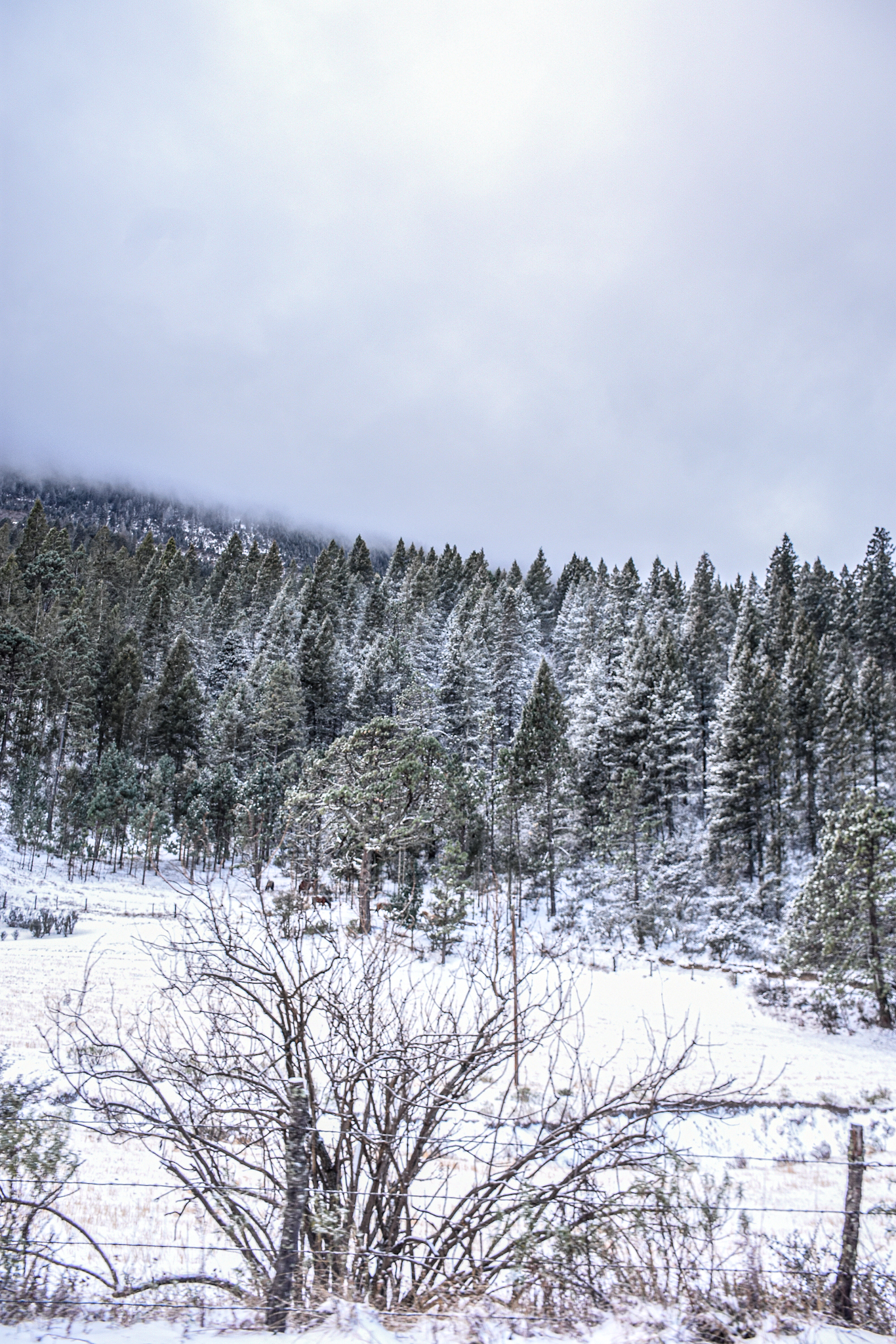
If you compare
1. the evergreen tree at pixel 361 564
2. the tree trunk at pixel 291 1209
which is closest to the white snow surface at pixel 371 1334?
the tree trunk at pixel 291 1209

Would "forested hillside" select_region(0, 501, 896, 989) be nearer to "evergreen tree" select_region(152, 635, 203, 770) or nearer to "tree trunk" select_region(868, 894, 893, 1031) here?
"evergreen tree" select_region(152, 635, 203, 770)

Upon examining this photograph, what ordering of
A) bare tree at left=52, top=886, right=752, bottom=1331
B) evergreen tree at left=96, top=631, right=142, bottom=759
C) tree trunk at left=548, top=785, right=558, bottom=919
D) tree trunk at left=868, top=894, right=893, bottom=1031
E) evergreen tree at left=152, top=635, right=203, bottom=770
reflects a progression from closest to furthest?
1. bare tree at left=52, top=886, right=752, bottom=1331
2. tree trunk at left=868, top=894, right=893, bottom=1031
3. tree trunk at left=548, top=785, right=558, bottom=919
4. evergreen tree at left=152, top=635, right=203, bottom=770
5. evergreen tree at left=96, top=631, right=142, bottom=759

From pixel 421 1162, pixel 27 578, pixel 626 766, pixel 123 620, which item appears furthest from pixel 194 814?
pixel 27 578

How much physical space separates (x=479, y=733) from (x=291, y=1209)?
53271 millimetres

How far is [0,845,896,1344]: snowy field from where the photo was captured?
5.82 metres

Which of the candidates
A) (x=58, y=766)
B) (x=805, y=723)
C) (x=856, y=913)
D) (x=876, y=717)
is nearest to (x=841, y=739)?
(x=805, y=723)

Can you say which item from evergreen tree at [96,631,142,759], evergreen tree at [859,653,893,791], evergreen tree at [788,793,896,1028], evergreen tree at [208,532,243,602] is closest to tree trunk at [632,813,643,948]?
evergreen tree at [788,793,896,1028]

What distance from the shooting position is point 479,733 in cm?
5700

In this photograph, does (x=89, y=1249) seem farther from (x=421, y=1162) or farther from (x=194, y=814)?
(x=194, y=814)

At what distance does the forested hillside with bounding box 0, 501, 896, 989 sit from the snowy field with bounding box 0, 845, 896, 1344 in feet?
17.2

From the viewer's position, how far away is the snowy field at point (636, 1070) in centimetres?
582

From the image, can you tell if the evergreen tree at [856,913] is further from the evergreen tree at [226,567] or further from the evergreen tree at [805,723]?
the evergreen tree at [226,567]

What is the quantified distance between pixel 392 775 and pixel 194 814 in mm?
24468

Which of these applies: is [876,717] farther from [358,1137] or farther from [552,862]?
[358,1137]
